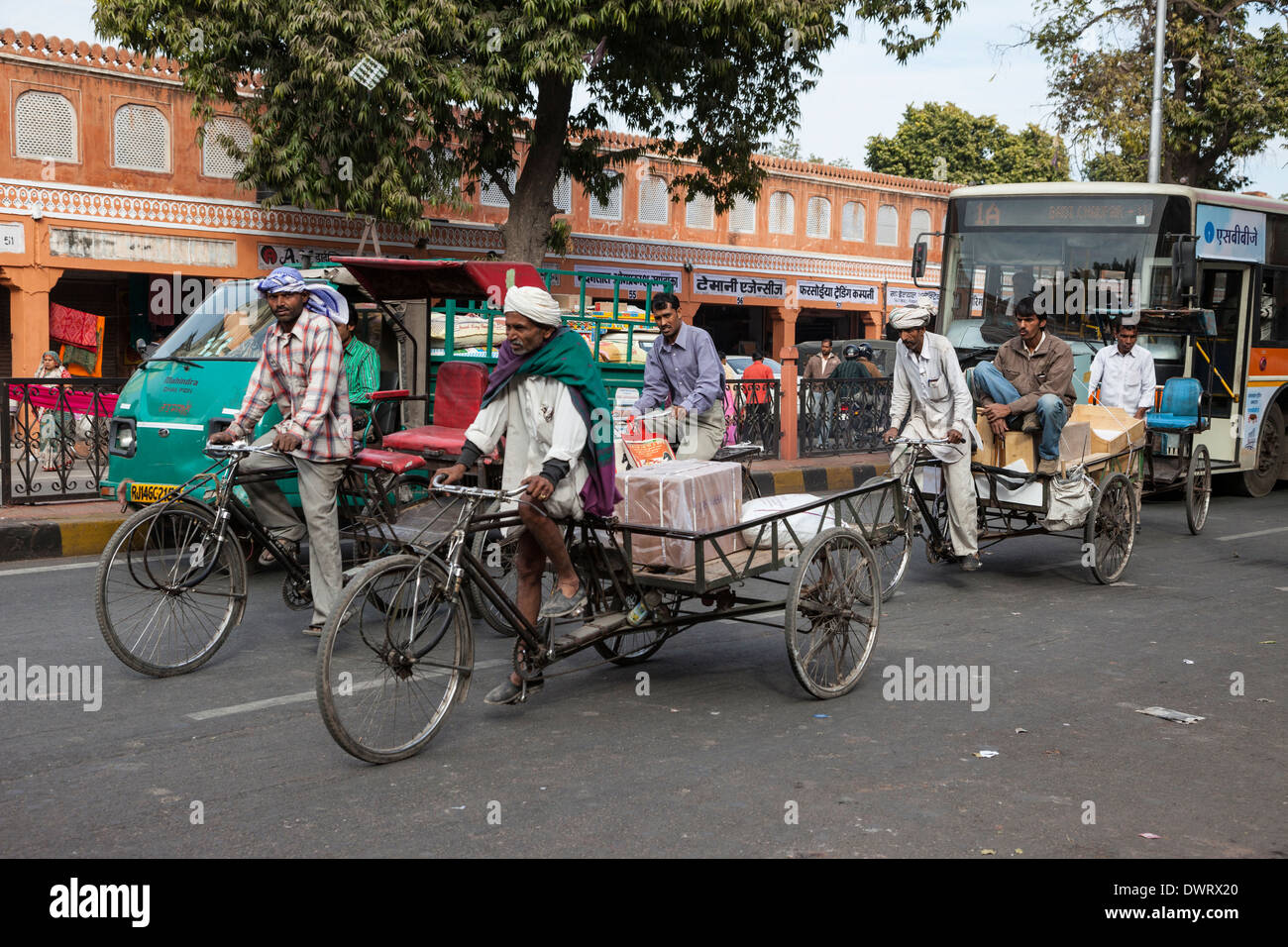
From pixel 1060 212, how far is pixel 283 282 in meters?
8.00

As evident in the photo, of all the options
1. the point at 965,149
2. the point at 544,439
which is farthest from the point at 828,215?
the point at 544,439

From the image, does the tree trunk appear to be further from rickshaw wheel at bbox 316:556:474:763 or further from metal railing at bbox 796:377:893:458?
rickshaw wheel at bbox 316:556:474:763

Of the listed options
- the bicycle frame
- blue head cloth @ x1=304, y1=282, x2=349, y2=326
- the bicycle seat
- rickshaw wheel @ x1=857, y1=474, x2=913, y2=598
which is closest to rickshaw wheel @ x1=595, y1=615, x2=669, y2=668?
rickshaw wheel @ x1=857, y1=474, x2=913, y2=598

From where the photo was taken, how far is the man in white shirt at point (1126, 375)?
34.5 ft

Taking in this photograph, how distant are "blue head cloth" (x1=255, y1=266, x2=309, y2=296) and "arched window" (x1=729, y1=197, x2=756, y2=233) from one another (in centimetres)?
2279

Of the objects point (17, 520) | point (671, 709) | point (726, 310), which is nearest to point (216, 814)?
point (671, 709)

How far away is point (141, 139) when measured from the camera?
60.1 ft

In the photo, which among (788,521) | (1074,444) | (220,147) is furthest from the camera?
(220,147)

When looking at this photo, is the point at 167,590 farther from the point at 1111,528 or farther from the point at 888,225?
the point at 888,225

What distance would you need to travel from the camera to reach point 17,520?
9.05 meters

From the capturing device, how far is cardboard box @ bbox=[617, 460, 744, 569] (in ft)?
16.8

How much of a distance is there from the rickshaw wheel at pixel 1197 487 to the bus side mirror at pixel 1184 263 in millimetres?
1449

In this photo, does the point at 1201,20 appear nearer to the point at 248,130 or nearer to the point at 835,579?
the point at 248,130

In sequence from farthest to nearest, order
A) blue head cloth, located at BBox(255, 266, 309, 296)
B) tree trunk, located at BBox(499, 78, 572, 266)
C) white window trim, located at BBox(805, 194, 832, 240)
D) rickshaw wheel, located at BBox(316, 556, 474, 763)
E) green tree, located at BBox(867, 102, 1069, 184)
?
green tree, located at BBox(867, 102, 1069, 184) → white window trim, located at BBox(805, 194, 832, 240) → tree trunk, located at BBox(499, 78, 572, 266) → blue head cloth, located at BBox(255, 266, 309, 296) → rickshaw wheel, located at BBox(316, 556, 474, 763)
